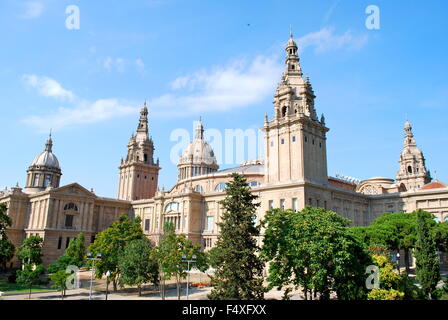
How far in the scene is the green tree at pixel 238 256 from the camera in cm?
3061

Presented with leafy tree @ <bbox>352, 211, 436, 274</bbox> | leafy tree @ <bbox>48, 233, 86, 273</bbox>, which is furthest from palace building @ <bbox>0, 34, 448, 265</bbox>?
leafy tree @ <bbox>48, 233, 86, 273</bbox>

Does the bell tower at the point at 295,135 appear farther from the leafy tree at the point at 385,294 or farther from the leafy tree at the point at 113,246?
the leafy tree at the point at 385,294

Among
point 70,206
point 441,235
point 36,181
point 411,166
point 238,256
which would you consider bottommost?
point 238,256

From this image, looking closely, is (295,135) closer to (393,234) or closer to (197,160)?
(393,234)

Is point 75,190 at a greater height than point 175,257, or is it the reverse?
point 75,190

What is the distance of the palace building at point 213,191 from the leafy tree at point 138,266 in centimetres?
1996

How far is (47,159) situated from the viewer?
285 ft

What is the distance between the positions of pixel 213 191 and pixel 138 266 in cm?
3220

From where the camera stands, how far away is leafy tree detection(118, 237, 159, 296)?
4134 cm

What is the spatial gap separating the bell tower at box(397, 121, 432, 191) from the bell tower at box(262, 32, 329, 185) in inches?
1956

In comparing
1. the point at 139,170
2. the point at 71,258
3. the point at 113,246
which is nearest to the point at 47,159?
the point at 139,170

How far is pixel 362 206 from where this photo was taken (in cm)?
6650
